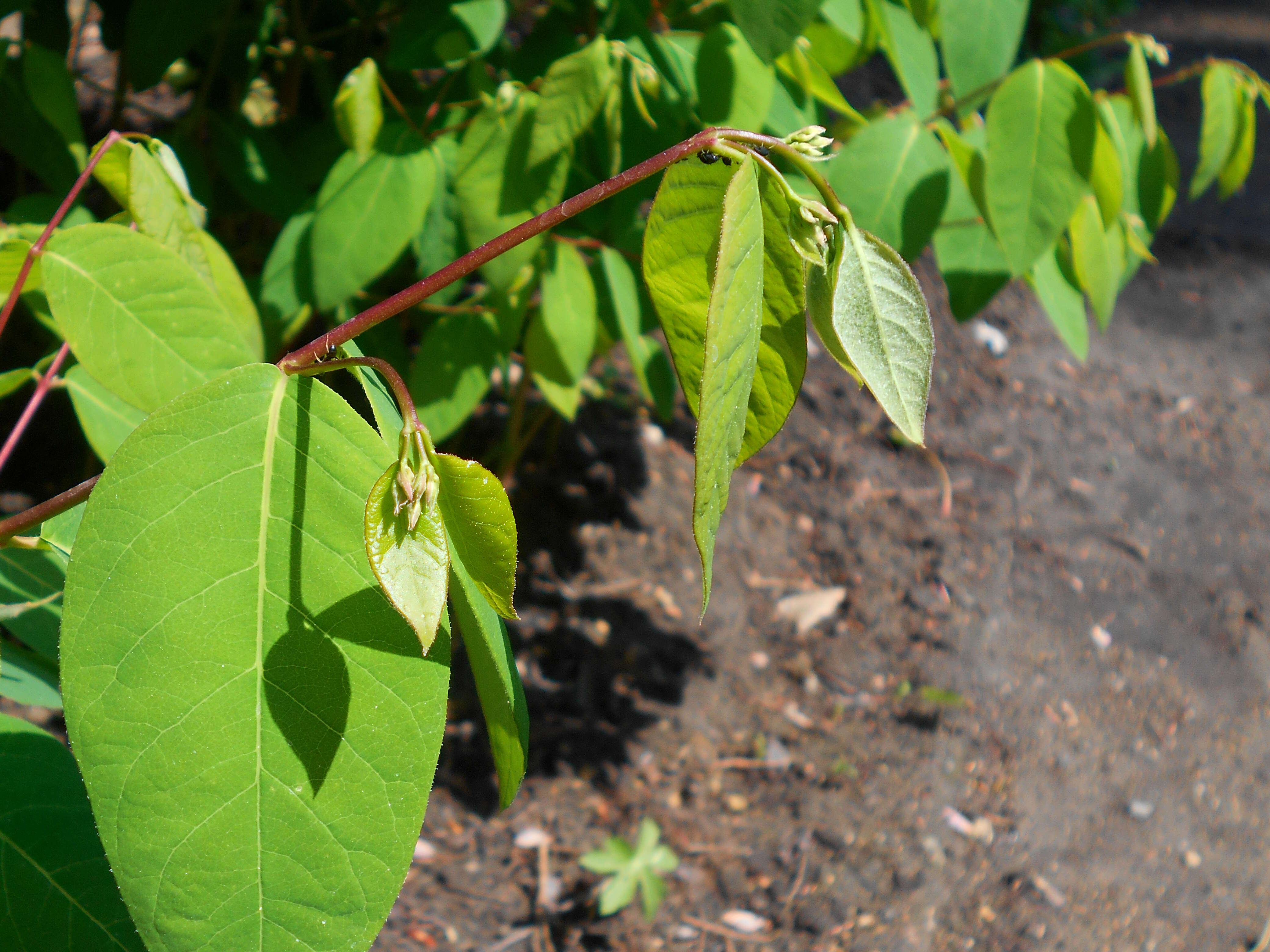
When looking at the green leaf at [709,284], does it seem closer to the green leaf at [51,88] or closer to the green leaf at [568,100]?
the green leaf at [568,100]

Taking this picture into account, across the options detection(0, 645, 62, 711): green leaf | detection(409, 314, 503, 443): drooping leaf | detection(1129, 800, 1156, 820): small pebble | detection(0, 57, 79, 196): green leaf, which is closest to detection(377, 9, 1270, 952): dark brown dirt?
detection(1129, 800, 1156, 820): small pebble

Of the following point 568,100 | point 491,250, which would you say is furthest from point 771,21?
point 491,250

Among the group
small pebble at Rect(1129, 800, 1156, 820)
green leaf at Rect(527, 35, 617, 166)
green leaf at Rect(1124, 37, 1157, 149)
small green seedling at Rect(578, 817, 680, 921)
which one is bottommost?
small pebble at Rect(1129, 800, 1156, 820)

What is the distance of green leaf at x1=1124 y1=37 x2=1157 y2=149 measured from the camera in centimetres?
133

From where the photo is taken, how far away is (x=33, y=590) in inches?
34.8

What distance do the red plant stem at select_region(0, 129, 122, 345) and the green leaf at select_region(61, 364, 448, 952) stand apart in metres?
0.26

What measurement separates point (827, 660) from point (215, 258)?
195 cm

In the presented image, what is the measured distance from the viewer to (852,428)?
318 cm

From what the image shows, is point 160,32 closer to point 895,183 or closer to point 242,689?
point 895,183

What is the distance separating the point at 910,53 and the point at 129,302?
107 cm

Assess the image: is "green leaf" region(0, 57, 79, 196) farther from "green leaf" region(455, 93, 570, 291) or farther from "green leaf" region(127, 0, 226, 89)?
"green leaf" region(455, 93, 570, 291)

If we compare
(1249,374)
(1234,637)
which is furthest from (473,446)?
(1249,374)

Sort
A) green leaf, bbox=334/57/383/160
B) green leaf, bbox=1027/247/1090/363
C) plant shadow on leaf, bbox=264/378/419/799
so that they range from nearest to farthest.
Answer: plant shadow on leaf, bbox=264/378/419/799, green leaf, bbox=334/57/383/160, green leaf, bbox=1027/247/1090/363

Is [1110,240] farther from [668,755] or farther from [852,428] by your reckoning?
[852,428]
